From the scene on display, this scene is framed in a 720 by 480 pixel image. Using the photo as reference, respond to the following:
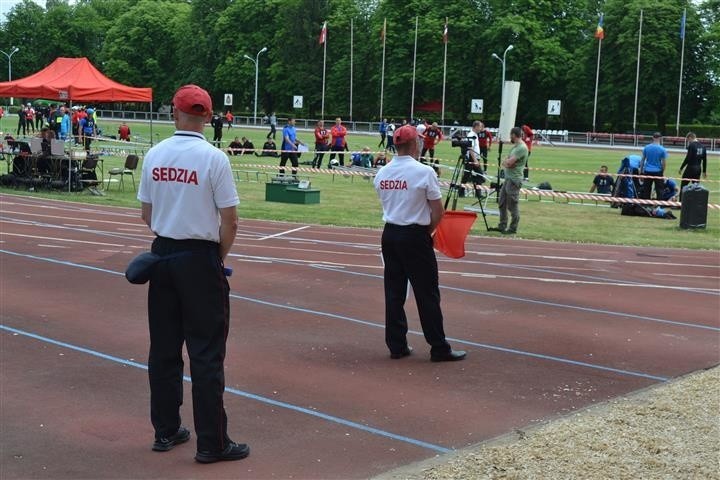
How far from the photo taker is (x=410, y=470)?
539 centimetres

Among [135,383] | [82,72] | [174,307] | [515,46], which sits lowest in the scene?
[135,383]

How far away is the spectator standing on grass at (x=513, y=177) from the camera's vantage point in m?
16.9

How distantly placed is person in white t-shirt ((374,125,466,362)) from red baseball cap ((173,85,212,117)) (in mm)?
2705

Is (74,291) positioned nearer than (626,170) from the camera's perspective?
Yes

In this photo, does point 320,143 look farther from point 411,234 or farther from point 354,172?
point 411,234

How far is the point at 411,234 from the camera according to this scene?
308 inches

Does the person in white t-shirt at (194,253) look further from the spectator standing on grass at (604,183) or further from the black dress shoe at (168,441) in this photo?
the spectator standing on grass at (604,183)

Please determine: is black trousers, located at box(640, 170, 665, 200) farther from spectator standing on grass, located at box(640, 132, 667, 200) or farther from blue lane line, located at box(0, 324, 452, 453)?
blue lane line, located at box(0, 324, 452, 453)

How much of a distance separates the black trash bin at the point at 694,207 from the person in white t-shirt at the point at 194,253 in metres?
15.4

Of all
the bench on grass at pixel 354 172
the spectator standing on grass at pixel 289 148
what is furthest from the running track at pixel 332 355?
the spectator standing on grass at pixel 289 148

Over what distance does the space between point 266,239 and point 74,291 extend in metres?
5.48

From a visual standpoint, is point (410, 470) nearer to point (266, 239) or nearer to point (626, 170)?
point (266, 239)

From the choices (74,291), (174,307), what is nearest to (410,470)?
(174,307)

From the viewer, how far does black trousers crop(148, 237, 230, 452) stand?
527 cm
